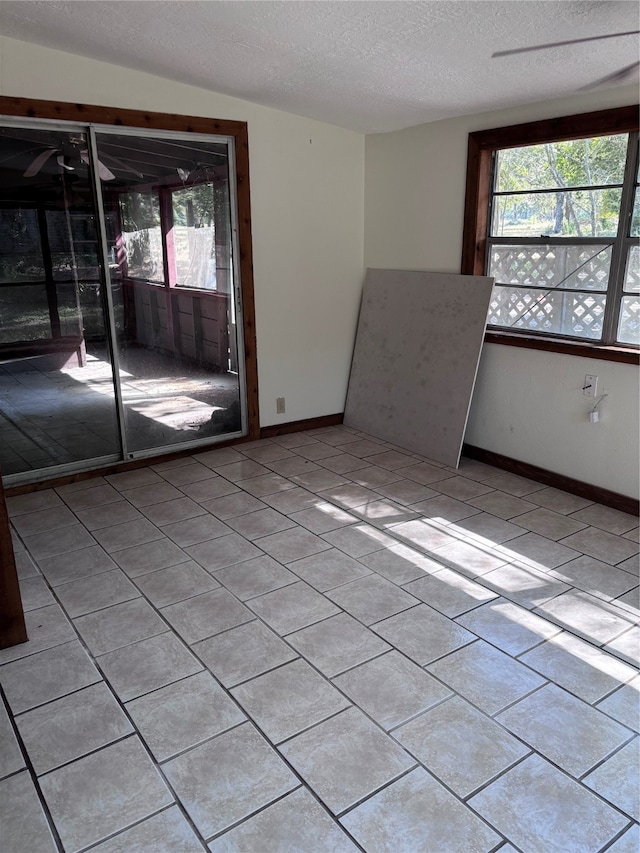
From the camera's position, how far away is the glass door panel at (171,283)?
382 cm

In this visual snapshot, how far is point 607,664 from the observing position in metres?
2.25

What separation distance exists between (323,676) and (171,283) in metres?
2.79

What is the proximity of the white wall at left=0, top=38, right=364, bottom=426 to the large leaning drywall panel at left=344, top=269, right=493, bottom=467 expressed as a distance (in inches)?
7.8

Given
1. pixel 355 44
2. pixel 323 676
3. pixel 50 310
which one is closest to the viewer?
pixel 323 676

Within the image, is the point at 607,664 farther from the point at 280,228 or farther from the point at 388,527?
the point at 280,228

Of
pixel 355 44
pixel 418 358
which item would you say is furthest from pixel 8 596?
pixel 418 358

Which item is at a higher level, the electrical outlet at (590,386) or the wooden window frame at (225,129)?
the wooden window frame at (225,129)

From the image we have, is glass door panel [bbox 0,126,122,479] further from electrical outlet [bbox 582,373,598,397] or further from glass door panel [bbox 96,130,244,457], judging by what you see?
electrical outlet [bbox 582,373,598,397]

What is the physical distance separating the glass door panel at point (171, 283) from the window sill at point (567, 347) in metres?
1.80

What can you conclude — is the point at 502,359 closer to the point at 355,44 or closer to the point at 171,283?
the point at 355,44

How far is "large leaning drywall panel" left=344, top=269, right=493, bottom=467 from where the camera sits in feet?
13.5

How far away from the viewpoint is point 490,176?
3.97 m

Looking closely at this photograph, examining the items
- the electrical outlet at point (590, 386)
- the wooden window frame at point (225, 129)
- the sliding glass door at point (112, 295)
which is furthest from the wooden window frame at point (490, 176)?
the sliding glass door at point (112, 295)

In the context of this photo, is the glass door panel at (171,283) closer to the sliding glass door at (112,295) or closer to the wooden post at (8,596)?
the sliding glass door at (112,295)
